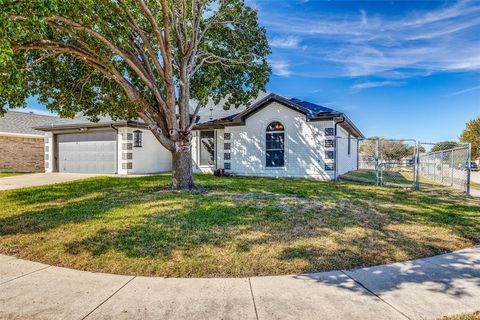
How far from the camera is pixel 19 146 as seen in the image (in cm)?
2228

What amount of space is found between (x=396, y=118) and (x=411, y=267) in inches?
1088

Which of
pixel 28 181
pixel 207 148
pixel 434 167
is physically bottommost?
pixel 28 181

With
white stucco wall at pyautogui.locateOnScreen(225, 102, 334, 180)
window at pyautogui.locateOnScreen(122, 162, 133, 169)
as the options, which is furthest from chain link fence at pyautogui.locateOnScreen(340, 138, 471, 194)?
window at pyautogui.locateOnScreen(122, 162, 133, 169)

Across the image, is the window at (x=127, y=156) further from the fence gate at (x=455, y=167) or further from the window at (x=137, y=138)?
the fence gate at (x=455, y=167)

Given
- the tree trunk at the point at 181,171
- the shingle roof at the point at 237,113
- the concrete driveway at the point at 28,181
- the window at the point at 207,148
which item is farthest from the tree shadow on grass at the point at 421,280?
the window at the point at 207,148

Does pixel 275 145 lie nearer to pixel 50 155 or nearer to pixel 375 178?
pixel 375 178

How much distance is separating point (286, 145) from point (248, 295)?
41.6 ft

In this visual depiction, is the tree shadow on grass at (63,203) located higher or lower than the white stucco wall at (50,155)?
lower

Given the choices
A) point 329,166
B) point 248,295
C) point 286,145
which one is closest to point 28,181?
point 286,145

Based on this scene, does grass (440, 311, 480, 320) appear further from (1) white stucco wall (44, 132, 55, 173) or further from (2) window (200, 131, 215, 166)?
(1) white stucco wall (44, 132, 55, 173)

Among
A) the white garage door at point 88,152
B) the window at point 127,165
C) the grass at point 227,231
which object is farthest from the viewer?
the white garage door at point 88,152

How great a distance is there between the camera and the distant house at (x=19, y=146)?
2152 cm

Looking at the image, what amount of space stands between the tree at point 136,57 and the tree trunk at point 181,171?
0.11ft

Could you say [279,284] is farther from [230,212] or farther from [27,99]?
[27,99]
